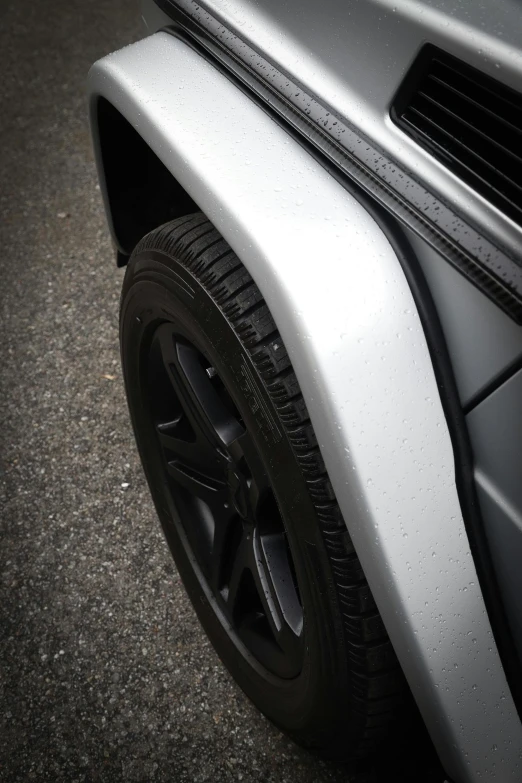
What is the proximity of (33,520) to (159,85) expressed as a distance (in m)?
1.31

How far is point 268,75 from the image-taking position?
109cm

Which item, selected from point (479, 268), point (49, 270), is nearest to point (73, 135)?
point (49, 270)

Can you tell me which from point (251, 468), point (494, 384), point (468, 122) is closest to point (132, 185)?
point (251, 468)

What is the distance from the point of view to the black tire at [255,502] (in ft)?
3.40

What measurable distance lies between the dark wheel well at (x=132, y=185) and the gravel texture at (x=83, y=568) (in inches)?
27.0

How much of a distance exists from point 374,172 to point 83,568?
1.42m

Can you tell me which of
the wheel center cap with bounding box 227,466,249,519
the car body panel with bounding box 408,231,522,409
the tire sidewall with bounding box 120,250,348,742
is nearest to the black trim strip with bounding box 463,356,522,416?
the car body panel with bounding box 408,231,522,409

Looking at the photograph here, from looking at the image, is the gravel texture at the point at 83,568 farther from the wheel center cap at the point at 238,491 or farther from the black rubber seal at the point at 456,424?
the black rubber seal at the point at 456,424

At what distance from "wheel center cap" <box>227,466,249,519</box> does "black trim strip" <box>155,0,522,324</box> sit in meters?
0.61

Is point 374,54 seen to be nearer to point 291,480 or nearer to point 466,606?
point 291,480

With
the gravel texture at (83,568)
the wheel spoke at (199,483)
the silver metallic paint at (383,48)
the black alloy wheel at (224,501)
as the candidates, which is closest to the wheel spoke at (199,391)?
the black alloy wheel at (224,501)

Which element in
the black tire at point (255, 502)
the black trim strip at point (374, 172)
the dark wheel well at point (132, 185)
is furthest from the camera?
the dark wheel well at point (132, 185)

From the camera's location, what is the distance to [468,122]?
2.83 feet

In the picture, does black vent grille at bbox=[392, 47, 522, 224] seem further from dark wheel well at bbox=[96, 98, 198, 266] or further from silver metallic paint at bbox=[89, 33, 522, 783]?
dark wheel well at bbox=[96, 98, 198, 266]
